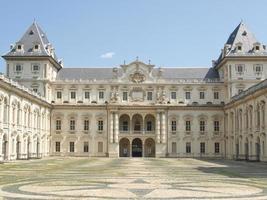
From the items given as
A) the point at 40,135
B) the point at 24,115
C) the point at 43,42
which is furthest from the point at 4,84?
the point at 43,42

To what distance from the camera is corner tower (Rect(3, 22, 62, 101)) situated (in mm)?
89875

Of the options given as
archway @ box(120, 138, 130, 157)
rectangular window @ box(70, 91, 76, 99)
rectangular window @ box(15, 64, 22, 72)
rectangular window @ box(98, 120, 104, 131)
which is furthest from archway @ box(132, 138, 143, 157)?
rectangular window @ box(15, 64, 22, 72)

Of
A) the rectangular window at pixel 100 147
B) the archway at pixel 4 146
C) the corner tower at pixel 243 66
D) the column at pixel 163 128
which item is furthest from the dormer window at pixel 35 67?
the corner tower at pixel 243 66

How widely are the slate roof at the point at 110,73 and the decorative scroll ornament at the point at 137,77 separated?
10.5 feet

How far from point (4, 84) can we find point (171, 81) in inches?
1656

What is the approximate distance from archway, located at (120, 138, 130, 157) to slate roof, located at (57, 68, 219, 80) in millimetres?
13497

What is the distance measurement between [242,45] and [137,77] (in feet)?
70.5

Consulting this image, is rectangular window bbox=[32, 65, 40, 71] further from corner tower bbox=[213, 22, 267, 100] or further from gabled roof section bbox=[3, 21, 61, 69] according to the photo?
corner tower bbox=[213, 22, 267, 100]

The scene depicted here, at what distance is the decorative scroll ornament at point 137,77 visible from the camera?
3720 inches

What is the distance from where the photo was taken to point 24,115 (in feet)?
240

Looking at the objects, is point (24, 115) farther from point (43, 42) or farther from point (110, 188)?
point (110, 188)

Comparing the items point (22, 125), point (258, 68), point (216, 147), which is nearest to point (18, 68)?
point (22, 125)

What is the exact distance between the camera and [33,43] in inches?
3583

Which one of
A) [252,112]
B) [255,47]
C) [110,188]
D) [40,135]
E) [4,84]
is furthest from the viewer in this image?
[255,47]
